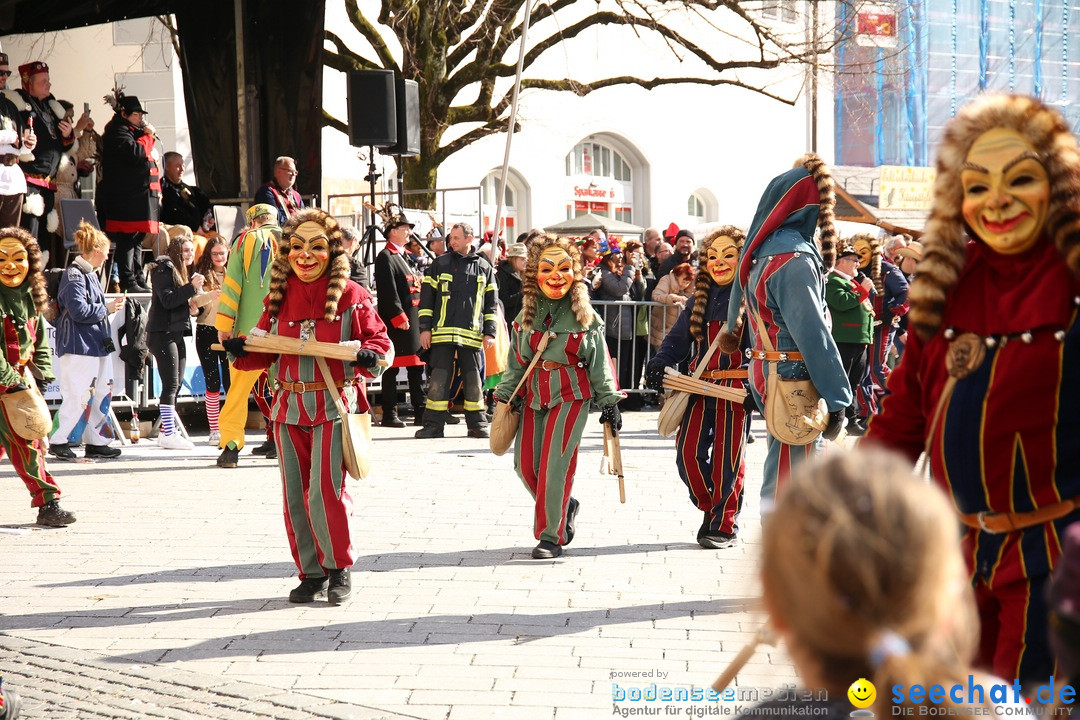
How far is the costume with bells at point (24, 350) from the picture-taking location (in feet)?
26.3

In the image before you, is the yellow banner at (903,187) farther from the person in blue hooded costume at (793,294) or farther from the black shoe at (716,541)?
the person in blue hooded costume at (793,294)

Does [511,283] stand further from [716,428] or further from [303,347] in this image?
[303,347]

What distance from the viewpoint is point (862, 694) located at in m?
2.08

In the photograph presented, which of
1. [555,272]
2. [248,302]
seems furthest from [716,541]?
[248,302]

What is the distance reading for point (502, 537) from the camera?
7797 mm

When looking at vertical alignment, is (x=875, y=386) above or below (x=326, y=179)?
below

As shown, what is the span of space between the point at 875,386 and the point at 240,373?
23.4 feet

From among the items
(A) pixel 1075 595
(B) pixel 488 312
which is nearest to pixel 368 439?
(A) pixel 1075 595

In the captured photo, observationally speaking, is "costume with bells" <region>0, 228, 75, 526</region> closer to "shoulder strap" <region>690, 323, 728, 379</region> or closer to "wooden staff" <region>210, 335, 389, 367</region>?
"wooden staff" <region>210, 335, 389, 367</region>

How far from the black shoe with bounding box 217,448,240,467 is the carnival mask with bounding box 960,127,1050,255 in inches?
327

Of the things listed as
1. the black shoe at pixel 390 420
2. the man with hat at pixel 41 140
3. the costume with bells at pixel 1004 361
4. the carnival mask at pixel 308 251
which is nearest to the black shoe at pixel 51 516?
the carnival mask at pixel 308 251

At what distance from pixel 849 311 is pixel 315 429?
7.27 metres

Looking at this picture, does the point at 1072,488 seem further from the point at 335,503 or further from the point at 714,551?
the point at 714,551

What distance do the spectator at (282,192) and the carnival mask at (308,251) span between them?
233 inches
